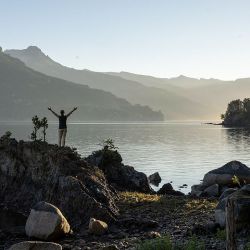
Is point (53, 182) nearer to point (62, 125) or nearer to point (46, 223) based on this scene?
point (46, 223)

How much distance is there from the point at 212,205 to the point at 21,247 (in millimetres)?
14573

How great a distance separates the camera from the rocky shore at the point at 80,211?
22172 mm

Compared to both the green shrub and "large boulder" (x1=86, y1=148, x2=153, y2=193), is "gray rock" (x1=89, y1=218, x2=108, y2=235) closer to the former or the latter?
the green shrub

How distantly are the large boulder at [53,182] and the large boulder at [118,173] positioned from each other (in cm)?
1009

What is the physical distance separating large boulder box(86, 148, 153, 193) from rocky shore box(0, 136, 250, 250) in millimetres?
8644

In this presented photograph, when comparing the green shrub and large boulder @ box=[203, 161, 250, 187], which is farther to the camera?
large boulder @ box=[203, 161, 250, 187]

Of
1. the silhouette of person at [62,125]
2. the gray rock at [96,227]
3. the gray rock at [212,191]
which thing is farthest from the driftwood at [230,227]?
the gray rock at [212,191]

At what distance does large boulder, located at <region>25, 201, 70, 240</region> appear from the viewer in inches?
926

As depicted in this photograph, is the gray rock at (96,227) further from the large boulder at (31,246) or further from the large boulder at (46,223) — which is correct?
the large boulder at (31,246)

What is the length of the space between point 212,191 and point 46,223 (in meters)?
20.1

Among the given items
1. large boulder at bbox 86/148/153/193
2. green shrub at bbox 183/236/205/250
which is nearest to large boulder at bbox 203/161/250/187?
large boulder at bbox 86/148/153/193

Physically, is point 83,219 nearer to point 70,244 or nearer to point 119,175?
point 70,244

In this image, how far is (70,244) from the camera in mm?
22672

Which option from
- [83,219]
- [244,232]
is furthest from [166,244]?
[83,219]
